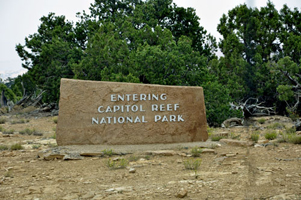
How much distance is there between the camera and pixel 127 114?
10180 millimetres

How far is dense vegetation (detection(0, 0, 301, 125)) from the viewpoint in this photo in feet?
55.5

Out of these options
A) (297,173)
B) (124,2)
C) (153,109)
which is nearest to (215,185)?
(297,173)

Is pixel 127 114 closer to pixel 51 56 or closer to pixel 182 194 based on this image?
pixel 182 194

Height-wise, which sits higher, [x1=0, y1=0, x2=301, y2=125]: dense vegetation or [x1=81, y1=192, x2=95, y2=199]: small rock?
[x1=0, y1=0, x2=301, y2=125]: dense vegetation

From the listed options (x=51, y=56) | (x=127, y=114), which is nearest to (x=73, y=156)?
(x=127, y=114)

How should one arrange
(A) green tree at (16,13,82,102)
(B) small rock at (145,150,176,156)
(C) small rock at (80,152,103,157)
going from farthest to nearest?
(A) green tree at (16,13,82,102)
(C) small rock at (80,152,103,157)
(B) small rock at (145,150,176,156)

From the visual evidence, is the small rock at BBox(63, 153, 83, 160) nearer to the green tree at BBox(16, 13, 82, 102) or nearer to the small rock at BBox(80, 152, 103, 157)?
the small rock at BBox(80, 152, 103, 157)

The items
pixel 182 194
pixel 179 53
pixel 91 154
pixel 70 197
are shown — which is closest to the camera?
pixel 182 194

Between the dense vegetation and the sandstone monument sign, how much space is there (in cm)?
590

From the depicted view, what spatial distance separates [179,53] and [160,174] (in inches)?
446

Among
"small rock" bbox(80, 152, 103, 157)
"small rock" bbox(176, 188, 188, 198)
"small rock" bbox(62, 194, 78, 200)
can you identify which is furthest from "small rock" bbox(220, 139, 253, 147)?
"small rock" bbox(62, 194, 78, 200)

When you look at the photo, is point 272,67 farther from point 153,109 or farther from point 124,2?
point 124,2

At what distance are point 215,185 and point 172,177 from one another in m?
1.05

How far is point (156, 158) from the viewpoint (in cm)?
826
